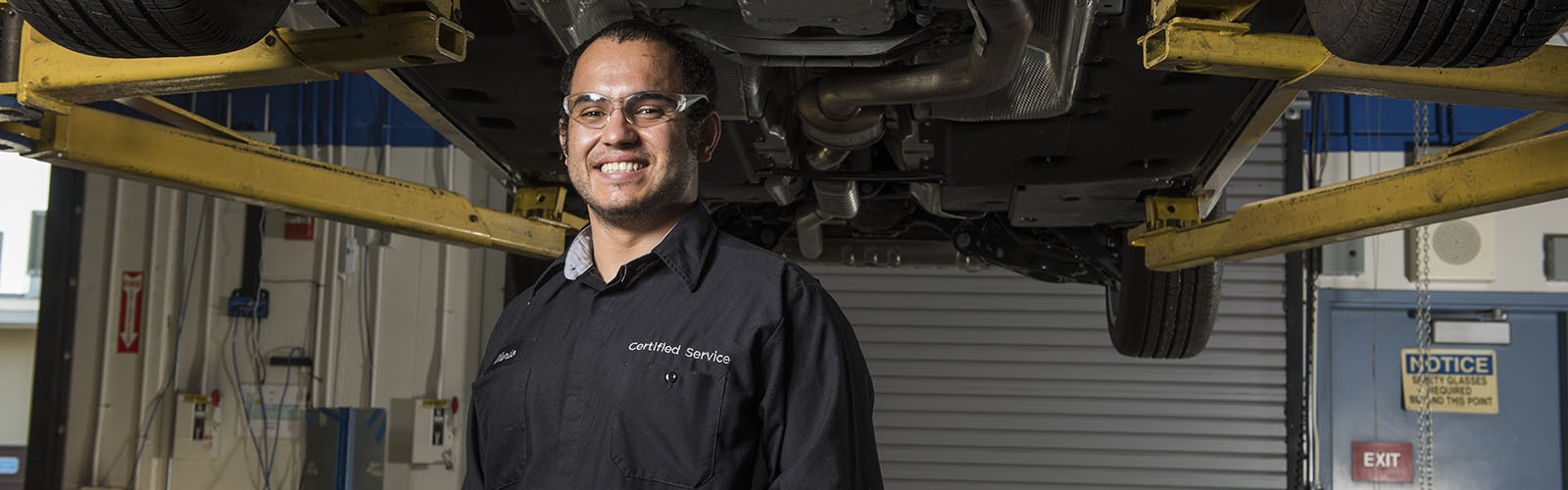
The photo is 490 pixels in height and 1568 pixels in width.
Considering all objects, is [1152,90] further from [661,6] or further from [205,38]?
[205,38]

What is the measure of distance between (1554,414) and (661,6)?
5.48m

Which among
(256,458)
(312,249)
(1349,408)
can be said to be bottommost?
(256,458)

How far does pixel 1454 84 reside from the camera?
1693 mm

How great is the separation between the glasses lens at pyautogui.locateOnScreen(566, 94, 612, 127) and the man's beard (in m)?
0.05

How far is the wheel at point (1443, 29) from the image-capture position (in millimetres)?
1326

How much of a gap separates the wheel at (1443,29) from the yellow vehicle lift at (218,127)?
4.41 feet

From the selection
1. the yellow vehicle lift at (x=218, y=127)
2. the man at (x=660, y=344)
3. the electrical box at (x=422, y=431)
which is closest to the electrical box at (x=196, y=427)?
the electrical box at (x=422, y=431)

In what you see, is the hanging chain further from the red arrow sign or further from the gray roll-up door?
the red arrow sign

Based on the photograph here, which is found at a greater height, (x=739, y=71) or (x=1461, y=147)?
(x=739, y=71)

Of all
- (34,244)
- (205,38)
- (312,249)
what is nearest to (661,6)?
(205,38)

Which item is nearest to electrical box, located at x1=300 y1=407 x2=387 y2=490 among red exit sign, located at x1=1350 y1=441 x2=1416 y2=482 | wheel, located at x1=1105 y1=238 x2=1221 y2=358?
wheel, located at x1=1105 y1=238 x2=1221 y2=358

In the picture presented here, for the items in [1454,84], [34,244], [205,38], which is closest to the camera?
[205,38]

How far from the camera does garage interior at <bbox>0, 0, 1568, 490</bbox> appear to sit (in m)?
5.20

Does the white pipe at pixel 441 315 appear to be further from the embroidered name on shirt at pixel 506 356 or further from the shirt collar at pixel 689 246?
the shirt collar at pixel 689 246
